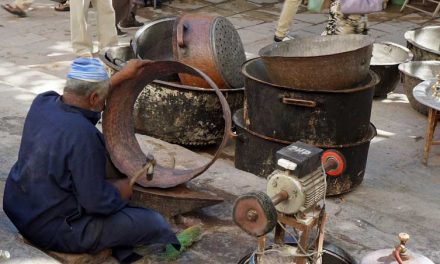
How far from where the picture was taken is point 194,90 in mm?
6250

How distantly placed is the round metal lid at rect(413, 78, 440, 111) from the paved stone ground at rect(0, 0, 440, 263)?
2.27 ft

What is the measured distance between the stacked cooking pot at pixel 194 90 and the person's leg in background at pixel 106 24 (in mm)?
1799

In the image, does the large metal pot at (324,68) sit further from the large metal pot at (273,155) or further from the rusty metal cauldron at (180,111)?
the rusty metal cauldron at (180,111)

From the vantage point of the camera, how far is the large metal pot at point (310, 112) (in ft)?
17.8

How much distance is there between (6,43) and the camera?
939cm

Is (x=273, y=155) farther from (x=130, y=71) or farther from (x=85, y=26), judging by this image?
(x=85, y=26)

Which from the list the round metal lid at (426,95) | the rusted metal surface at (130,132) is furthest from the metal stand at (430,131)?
the rusted metal surface at (130,132)

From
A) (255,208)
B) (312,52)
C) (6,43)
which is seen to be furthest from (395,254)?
(6,43)

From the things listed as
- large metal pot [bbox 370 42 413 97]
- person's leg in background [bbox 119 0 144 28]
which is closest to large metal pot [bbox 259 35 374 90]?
large metal pot [bbox 370 42 413 97]

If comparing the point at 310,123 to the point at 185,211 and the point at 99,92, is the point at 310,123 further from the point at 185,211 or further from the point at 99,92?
the point at 99,92

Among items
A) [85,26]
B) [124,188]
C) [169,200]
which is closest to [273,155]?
[169,200]

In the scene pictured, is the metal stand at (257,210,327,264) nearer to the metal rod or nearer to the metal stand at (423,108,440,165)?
the metal rod

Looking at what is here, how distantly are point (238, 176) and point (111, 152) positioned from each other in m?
1.14

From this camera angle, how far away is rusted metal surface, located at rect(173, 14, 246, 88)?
6406 mm
